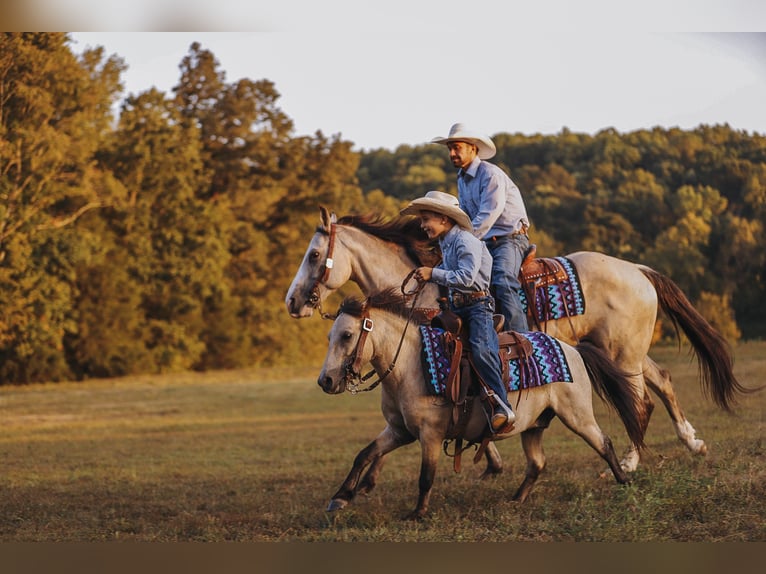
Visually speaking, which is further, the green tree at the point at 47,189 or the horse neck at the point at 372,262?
the green tree at the point at 47,189

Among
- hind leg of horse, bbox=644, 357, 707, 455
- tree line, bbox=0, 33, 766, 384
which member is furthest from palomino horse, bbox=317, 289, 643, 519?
tree line, bbox=0, 33, 766, 384

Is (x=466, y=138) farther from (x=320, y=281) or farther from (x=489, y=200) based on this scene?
(x=320, y=281)

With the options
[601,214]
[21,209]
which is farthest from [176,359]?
[601,214]

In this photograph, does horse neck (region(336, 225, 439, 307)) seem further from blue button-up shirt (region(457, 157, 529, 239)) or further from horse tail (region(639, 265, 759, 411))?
horse tail (region(639, 265, 759, 411))

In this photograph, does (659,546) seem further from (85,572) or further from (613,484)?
(85,572)

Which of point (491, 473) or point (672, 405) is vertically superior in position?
point (672, 405)

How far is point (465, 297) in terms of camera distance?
674cm

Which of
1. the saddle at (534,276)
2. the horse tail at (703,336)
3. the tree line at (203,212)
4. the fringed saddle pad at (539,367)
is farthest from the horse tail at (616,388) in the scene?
the tree line at (203,212)

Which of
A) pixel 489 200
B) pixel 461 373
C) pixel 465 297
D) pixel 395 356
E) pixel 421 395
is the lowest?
pixel 421 395

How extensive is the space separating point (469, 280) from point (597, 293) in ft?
7.70

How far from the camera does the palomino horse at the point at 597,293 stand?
761 cm

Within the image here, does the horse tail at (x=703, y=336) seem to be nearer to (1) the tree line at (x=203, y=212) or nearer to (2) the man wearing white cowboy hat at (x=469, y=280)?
(2) the man wearing white cowboy hat at (x=469, y=280)

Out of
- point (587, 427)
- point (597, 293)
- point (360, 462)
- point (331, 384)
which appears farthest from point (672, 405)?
point (331, 384)

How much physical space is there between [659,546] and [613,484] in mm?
2295
